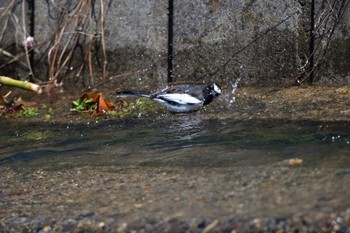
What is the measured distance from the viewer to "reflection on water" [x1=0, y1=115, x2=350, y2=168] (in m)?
3.75

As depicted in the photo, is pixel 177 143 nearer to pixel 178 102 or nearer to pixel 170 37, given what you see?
pixel 178 102

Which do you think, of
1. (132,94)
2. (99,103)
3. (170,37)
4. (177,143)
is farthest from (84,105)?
(177,143)

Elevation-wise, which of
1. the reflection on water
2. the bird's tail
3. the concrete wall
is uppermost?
the concrete wall

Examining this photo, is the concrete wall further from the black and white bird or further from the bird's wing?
the bird's wing

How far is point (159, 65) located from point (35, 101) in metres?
1.16

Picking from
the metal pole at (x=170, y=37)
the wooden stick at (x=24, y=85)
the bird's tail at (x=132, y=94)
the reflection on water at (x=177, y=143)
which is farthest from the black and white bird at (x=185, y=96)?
the wooden stick at (x=24, y=85)

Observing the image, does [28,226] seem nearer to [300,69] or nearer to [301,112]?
[301,112]

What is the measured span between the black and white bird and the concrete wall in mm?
329

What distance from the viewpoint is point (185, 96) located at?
559 centimetres

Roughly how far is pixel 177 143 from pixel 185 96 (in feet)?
3.70

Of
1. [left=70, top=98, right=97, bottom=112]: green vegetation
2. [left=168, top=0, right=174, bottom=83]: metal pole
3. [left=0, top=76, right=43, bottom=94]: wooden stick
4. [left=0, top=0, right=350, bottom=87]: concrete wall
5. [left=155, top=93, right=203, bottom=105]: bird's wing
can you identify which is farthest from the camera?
[left=168, top=0, right=174, bottom=83]: metal pole

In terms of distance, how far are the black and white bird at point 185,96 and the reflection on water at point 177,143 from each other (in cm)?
12

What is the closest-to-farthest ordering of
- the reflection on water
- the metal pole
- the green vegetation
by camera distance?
the reflection on water → the green vegetation → the metal pole

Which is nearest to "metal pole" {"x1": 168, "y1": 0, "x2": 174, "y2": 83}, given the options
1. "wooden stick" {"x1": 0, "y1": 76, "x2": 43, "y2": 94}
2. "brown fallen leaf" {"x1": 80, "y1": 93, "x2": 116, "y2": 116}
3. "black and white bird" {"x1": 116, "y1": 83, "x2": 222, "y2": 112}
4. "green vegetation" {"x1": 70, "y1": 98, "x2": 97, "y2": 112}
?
"black and white bird" {"x1": 116, "y1": 83, "x2": 222, "y2": 112}
